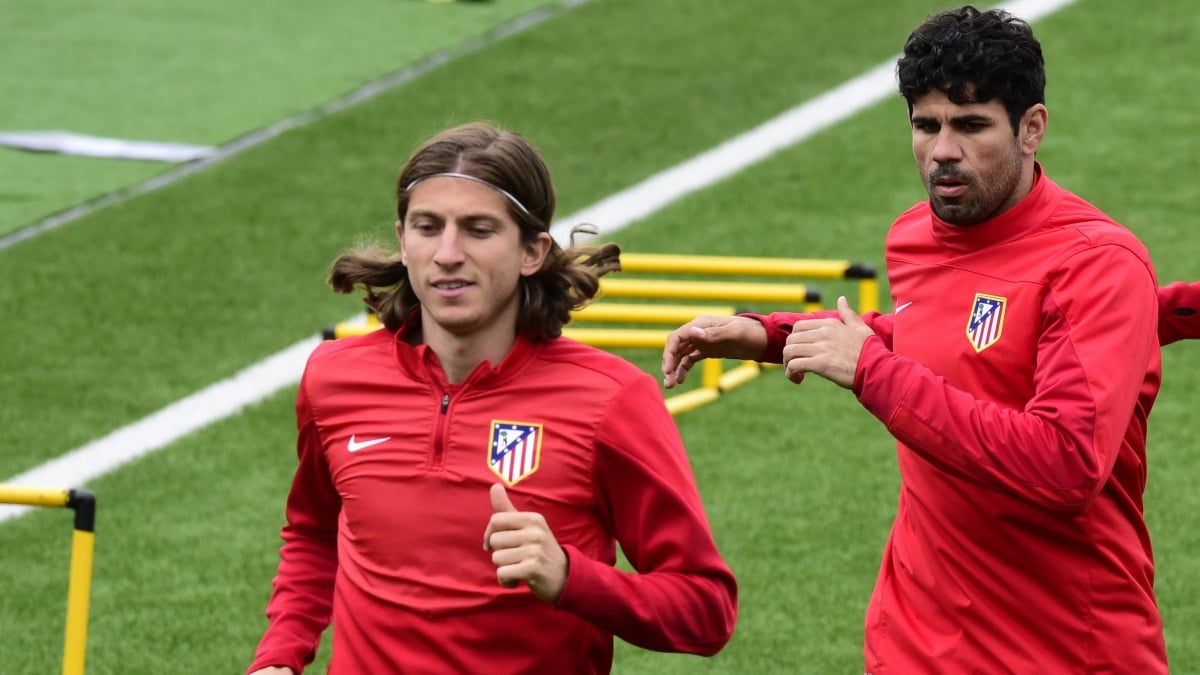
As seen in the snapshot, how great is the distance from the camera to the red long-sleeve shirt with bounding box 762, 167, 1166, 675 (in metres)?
4.09

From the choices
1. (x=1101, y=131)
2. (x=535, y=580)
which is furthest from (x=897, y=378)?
(x=1101, y=131)

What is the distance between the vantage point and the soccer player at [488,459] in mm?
4125

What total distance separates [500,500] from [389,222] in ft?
9.48

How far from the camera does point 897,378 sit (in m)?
4.16

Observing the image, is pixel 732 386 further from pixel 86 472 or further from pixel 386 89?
pixel 386 89

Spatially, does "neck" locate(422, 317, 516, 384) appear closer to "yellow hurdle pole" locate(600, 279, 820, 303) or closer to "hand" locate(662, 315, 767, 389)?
"hand" locate(662, 315, 767, 389)

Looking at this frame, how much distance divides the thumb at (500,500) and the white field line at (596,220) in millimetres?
5600

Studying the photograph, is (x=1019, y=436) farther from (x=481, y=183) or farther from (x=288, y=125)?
(x=288, y=125)

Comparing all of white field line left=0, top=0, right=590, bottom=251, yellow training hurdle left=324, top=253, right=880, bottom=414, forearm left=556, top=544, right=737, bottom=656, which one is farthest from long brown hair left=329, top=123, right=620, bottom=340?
white field line left=0, top=0, right=590, bottom=251

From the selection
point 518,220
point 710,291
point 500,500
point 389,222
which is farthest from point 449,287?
point 710,291

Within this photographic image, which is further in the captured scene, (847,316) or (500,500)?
(847,316)

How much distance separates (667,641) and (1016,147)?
1.37 metres

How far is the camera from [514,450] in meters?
4.18

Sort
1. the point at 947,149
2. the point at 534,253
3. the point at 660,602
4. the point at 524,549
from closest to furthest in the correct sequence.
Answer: the point at 524,549 → the point at 660,602 → the point at 534,253 → the point at 947,149
